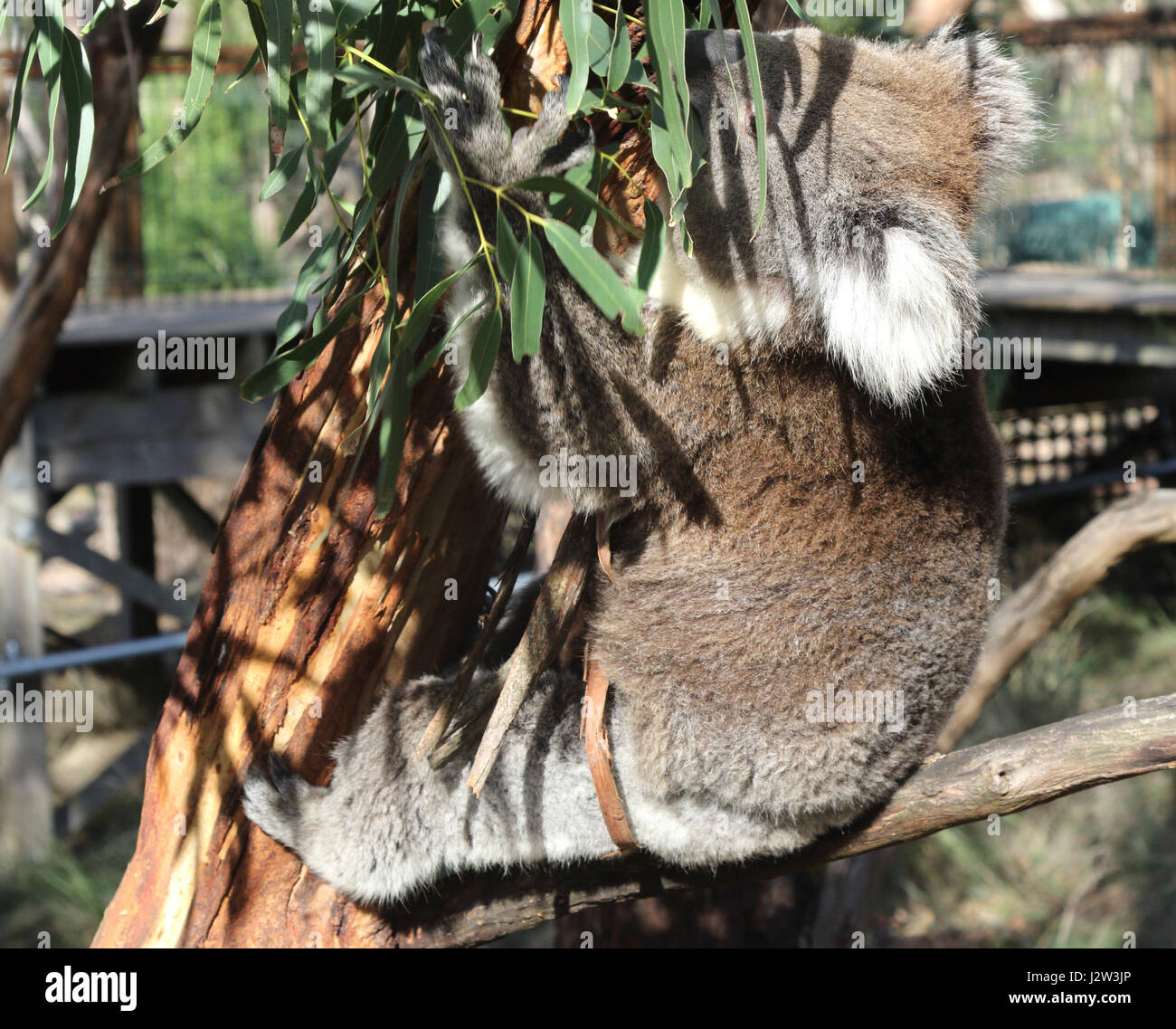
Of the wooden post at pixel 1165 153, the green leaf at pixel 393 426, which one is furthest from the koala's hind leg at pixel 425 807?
the wooden post at pixel 1165 153

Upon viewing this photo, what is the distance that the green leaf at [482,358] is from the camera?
52.8 inches

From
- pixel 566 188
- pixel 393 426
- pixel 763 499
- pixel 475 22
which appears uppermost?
pixel 475 22

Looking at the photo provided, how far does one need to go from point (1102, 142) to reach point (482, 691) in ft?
34.9

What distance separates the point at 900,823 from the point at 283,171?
154 cm

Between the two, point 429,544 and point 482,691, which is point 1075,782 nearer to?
point 482,691

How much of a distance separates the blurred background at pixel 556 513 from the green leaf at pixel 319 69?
125 centimetres

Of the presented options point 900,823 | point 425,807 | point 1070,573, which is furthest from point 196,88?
point 1070,573

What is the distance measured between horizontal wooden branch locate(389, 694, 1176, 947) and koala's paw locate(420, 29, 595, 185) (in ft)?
4.01

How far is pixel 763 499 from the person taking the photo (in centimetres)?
196

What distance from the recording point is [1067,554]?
321 centimetres

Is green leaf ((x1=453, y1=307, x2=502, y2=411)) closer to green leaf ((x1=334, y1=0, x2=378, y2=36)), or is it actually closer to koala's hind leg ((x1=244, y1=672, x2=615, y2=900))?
green leaf ((x1=334, y1=0, x2=378, y2=36))

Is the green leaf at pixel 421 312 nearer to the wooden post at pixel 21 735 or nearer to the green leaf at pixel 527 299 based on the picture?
the green leaf at pixel 527 299

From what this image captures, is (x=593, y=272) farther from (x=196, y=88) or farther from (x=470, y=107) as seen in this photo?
(x=196, y=88)

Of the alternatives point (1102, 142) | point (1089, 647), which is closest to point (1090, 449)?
point (1089, 647)
